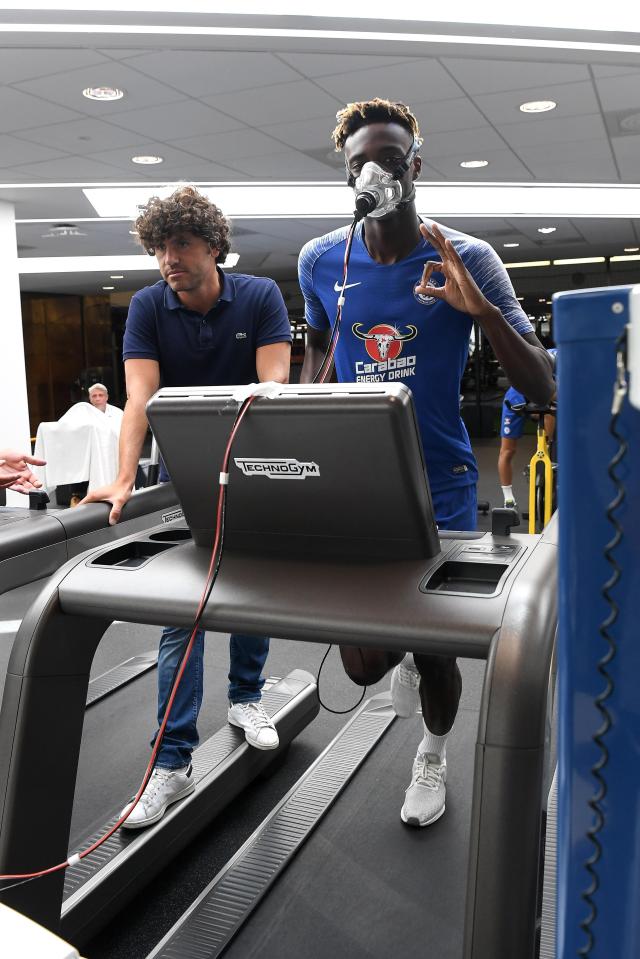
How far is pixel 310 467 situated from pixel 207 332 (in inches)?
44.1

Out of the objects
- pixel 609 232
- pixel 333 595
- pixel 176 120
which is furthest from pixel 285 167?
pixel 609 232

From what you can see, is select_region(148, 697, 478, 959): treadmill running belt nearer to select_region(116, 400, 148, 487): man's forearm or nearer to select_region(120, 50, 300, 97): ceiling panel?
select_region(116, 400, 148, 487): man's forearm

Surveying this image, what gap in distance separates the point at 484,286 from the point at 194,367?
832 mm

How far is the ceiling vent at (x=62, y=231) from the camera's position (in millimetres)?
8578

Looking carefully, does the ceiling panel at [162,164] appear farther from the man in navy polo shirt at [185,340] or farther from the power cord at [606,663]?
the power cord at [606,663]

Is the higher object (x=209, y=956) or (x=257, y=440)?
(x=257, y=440)

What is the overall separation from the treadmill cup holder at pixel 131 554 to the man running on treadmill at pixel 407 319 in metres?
0.62

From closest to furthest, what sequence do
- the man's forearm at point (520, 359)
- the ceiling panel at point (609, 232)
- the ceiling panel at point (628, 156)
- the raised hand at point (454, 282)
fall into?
the raised hand at point (454, 282)
the man's forearm at point (520, 359)
the ceiling panel at point (628, 156)
the ceiling panel at point (609, 232)

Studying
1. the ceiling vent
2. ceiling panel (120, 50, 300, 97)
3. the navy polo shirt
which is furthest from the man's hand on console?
the ceiling vent

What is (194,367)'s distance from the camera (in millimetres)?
2227

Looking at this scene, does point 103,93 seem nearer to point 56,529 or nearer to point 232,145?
point 232,145

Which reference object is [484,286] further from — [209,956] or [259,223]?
[259,223]

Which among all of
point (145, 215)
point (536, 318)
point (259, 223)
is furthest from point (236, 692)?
point (536, 318)

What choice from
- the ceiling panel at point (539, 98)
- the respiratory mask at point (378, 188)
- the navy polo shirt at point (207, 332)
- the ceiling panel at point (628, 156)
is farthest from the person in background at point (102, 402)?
the respiratory mask at point (378, 188)
